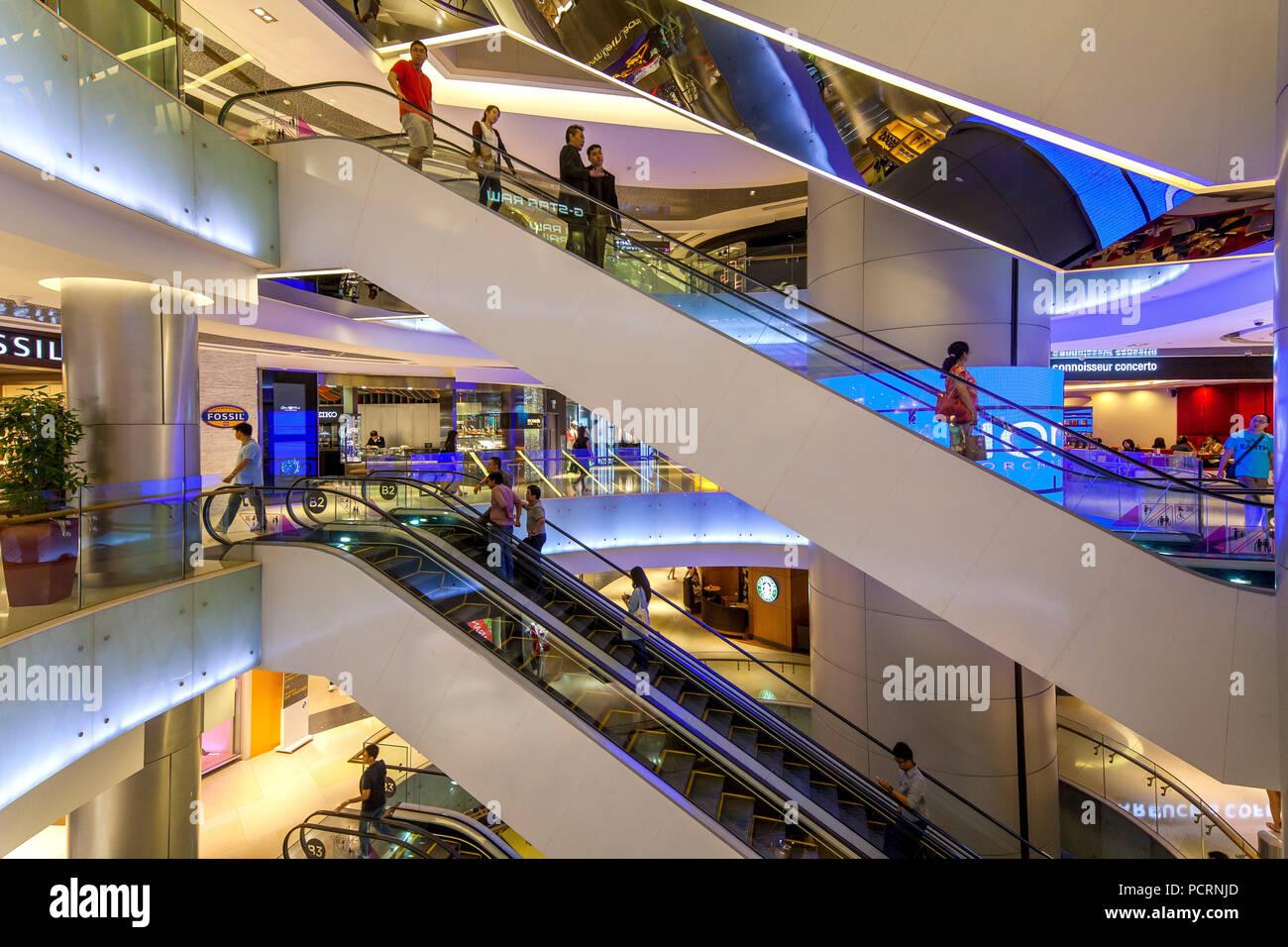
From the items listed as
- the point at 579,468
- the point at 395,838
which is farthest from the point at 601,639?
the point at 579,468

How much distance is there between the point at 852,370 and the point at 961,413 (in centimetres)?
110

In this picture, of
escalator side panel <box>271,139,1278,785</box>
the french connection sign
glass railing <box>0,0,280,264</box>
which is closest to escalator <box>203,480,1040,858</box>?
escalator side panel <box>271,139,1278,785</box>

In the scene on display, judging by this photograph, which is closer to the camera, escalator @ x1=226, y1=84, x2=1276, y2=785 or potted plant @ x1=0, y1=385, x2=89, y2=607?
potted plant @ x1=0, y1=385, x2=89, y2=607

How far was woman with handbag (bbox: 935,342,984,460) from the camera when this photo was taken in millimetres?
6035

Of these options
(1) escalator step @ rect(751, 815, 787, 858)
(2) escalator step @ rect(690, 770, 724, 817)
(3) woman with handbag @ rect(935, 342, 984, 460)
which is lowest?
(1) escalator step @ rect(751, 815, 787, 858)

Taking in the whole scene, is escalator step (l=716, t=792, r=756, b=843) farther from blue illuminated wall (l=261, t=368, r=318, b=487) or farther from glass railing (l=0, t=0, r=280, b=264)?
blue illuminated wall (l=261, t=368, r=318, b=487)

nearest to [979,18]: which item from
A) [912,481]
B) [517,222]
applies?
[912,481]

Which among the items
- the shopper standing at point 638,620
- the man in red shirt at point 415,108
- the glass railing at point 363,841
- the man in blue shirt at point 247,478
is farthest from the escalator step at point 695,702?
the man in red shirt at point 415,108

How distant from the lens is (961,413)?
6.15m

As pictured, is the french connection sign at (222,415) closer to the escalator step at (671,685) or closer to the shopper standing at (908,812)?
the escalator step at (671,685)

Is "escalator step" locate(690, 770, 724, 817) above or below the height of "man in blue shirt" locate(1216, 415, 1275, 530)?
below

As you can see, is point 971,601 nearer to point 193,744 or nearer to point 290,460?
point 193,744

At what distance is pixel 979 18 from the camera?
487 cm

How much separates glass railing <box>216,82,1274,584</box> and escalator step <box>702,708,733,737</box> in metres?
3.91
